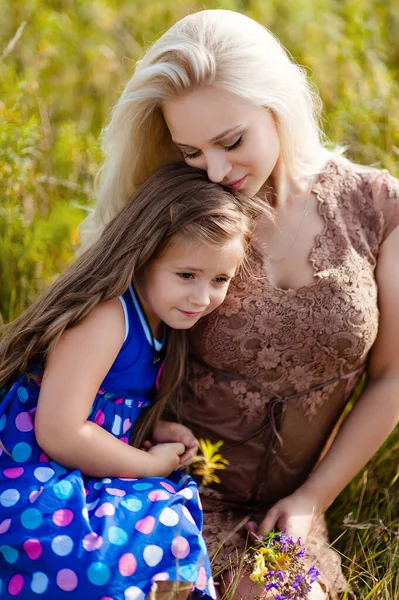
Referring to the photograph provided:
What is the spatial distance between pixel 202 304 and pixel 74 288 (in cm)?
35

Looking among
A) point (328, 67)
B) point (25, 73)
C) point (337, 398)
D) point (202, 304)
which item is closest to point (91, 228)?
point (202, 304)

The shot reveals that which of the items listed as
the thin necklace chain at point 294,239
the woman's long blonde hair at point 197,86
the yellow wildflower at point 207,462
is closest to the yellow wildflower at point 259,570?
the yellow wildflower at point 207,462

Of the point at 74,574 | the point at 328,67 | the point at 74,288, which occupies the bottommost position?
the point at 74,574

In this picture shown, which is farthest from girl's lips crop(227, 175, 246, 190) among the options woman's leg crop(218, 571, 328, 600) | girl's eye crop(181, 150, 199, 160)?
woman's leg crop(218, 571, 328, 600)

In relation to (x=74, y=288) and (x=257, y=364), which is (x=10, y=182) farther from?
(x=257, y=364)

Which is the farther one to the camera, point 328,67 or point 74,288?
point 328,67

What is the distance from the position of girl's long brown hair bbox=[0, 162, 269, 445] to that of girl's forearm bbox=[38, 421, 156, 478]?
232 mm

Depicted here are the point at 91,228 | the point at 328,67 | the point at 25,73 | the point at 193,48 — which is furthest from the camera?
the point at 328,67

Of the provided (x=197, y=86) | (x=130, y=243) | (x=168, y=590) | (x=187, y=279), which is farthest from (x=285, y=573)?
(x=197, y=86)

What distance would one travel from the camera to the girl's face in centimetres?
212

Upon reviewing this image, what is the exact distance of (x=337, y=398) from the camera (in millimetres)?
2479

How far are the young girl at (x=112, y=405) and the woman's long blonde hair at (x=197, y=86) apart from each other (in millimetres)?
194

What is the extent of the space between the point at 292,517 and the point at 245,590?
26 centimetres

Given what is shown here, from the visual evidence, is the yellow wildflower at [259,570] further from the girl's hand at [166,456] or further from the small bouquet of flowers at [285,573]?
the girl's hand at [166,456]
